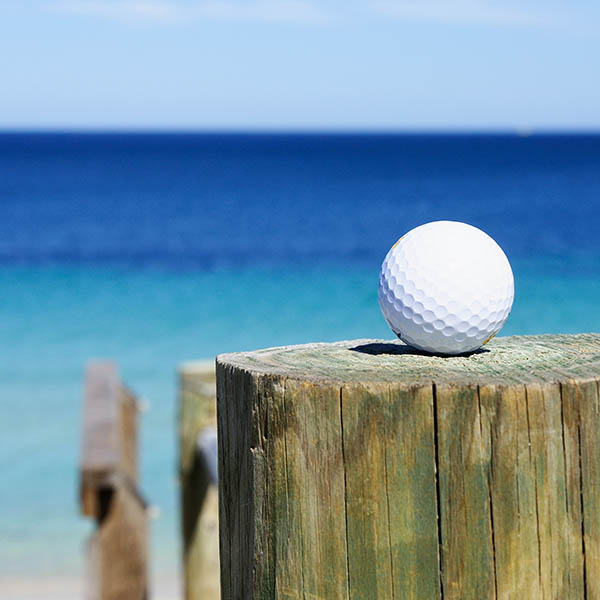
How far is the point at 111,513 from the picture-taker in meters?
5.99

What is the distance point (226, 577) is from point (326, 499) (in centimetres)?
42

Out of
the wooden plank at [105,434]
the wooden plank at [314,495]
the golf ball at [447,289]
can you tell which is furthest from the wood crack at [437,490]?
the wooden plank at [105,434]

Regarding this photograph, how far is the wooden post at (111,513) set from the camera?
5.79 metres

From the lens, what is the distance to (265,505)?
1.86m

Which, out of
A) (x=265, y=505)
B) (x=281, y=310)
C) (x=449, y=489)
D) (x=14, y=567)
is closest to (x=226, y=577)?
(x=265, y=505)

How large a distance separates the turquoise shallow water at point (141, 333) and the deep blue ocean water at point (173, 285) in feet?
0.14

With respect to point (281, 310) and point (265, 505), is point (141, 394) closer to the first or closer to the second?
point (281, 310)

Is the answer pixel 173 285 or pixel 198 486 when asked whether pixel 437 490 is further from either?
pixel 173 285

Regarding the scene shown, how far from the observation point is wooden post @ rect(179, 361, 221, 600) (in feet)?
18.4

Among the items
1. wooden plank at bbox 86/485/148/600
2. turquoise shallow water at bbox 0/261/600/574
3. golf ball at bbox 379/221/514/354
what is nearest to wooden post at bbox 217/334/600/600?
golf ball at bbox 379/221/514/354

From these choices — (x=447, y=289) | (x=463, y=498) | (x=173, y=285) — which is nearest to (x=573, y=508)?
(x=463, y=498)

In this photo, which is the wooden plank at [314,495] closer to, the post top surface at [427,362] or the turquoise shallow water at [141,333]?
the post top surface at [427,362]

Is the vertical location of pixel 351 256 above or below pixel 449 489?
above

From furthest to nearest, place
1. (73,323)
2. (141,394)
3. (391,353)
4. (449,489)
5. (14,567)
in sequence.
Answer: (73,323) < (141,394) < (14,567) < (391,353) < (449,489)
